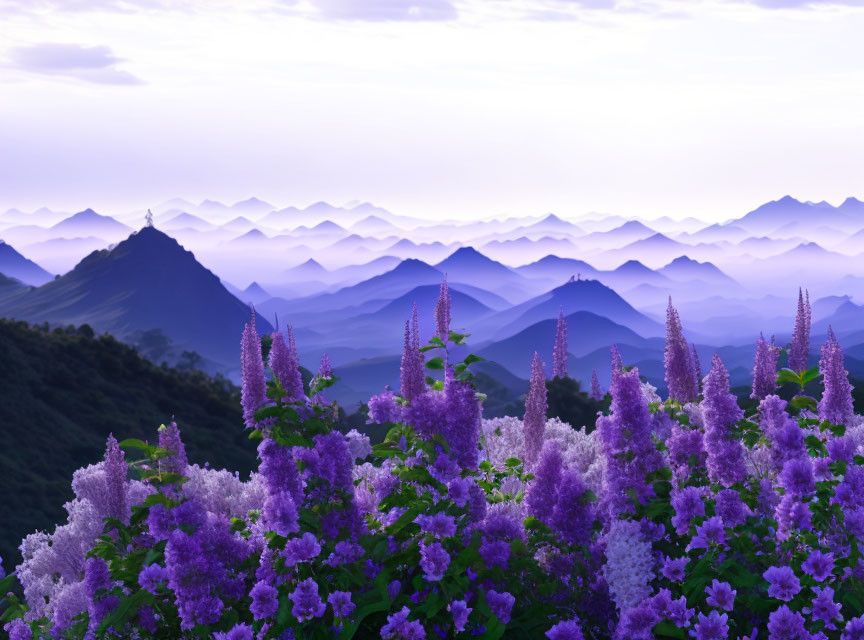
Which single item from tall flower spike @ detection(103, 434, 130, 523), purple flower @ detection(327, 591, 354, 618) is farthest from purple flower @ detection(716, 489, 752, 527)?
tall flower spike @ detection(103, 434, 130, 523)

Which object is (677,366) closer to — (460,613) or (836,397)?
(836,397)

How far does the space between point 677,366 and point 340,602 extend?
655 centimetres

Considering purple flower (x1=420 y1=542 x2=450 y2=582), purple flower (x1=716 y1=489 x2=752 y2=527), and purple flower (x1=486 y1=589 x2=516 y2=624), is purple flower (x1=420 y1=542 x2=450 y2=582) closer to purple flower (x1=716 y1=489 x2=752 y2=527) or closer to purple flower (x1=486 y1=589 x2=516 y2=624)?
purple flower (x1=486 y1=589 x2=516 y2=624)

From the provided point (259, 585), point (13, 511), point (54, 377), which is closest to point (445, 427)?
point (259, 585)

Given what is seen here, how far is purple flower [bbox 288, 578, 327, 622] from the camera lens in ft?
19.8

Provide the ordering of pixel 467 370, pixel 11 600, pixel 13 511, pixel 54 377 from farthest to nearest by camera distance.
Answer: pixel 54 377
pixel 13 511
pixel 11 600
pixel 467 370

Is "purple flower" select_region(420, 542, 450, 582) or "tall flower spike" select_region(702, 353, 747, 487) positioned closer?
"purple flower" select_region(420, 542, 450, 582)

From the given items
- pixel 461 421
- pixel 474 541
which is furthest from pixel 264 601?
pixel 461 421

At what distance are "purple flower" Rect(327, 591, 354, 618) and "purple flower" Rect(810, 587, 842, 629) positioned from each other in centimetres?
319

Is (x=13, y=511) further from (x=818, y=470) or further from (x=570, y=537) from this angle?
(x=818, y=470)

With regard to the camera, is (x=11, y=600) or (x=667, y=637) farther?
(x=11, y=600)

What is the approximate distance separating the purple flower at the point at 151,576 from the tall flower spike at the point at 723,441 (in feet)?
14.1

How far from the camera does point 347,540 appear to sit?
661 centimetres

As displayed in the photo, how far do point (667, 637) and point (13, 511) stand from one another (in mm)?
14257
